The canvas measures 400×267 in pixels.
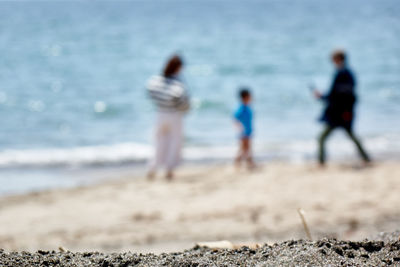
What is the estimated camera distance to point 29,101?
1912 cm

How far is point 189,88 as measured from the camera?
72.1 ft

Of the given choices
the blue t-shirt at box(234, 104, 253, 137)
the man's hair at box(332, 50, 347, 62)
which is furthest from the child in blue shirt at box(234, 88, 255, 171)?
the man's hair at box(332, 50, 347, 62)

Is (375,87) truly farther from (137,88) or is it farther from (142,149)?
(142,149)

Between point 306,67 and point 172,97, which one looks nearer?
point 172,97

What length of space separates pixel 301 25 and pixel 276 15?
45.1 ft

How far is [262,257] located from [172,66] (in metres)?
7.05

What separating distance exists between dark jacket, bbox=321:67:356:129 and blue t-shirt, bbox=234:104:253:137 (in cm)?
112

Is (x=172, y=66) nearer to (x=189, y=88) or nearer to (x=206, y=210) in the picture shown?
(x=206, y=210)

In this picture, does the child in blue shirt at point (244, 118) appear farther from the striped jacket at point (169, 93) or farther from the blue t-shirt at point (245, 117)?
the striped jacket at point (169, 93)

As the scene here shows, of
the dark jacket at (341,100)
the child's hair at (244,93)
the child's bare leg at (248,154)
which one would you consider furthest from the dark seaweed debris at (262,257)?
the child's bare leg at (248,154)

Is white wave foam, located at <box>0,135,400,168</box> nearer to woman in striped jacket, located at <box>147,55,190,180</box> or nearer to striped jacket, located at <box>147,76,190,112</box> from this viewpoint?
woman in striped jacket, located at <box>147,55,190,180</box>

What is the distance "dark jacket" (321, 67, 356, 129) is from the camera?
8953 mm

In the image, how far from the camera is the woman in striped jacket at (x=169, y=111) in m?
8.81

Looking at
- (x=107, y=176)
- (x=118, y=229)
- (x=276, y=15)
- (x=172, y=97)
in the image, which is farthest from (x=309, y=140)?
(x=276, y=15)
